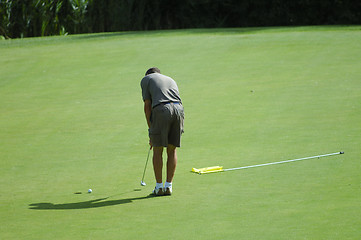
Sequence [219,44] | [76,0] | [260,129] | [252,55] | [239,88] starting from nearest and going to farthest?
[260,129] < [239,88] < [252,55] < [219,44] < [76,0]

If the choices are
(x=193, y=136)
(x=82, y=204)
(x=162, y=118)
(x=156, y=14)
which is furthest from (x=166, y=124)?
(x=156, y=14)

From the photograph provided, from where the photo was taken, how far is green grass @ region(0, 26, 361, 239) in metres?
7.48

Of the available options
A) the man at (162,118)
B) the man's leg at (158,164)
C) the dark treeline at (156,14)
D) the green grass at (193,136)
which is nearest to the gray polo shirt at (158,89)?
the man at (162,118)

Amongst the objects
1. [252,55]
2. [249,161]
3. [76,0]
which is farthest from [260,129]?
[76,0]

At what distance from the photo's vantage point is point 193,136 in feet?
41.7

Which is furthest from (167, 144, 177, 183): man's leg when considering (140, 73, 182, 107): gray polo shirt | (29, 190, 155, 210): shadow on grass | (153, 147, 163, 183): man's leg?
(140, 73, 182, 107): gray polo shirt

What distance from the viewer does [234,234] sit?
269 inches

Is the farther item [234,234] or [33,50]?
[33,50]

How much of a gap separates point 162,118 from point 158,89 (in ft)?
1.25

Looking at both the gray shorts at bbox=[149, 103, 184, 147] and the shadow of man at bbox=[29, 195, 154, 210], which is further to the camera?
the gray shorts at bbox=[149, 103, 184, 147]

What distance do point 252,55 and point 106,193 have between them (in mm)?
12321

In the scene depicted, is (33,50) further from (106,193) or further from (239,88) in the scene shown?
(106,193)

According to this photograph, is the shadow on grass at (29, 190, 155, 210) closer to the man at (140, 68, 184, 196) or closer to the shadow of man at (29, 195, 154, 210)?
the shadow of man at (29, 195, 154, 210)

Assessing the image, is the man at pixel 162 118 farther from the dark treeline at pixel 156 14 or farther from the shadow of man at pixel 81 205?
the dark treeline at pixel 156 14
